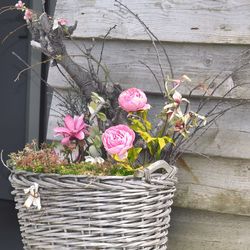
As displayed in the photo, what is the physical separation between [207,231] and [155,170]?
1.03ft

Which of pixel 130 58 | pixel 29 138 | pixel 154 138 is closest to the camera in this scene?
pixel 154 138

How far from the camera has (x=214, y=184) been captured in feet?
4.81

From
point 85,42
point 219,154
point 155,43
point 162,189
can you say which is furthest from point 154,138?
point 85,42

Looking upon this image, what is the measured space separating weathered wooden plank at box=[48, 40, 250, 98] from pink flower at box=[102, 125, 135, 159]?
294 millimetres

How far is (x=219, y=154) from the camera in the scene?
1.45m

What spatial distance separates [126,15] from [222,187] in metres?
0.50

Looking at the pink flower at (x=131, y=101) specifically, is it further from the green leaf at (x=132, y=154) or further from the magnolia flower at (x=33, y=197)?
the magnolia flower at (x=33, y=197)

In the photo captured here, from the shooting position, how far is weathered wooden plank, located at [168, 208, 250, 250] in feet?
4.76

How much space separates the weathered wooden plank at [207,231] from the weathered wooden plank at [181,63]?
11.7 inches

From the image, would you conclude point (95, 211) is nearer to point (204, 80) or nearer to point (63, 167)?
point (63, 167)

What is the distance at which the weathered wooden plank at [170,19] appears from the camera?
1.44 meters

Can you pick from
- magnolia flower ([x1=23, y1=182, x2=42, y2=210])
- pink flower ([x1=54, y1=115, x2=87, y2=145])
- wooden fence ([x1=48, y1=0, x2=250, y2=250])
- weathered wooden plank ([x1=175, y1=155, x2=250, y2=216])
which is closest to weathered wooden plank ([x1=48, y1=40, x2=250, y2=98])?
wooden fence ([x1=48, y1=0, x2=250, y2=250])

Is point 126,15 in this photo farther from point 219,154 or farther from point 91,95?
point 219,154

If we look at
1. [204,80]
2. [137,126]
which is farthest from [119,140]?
[204,80]
